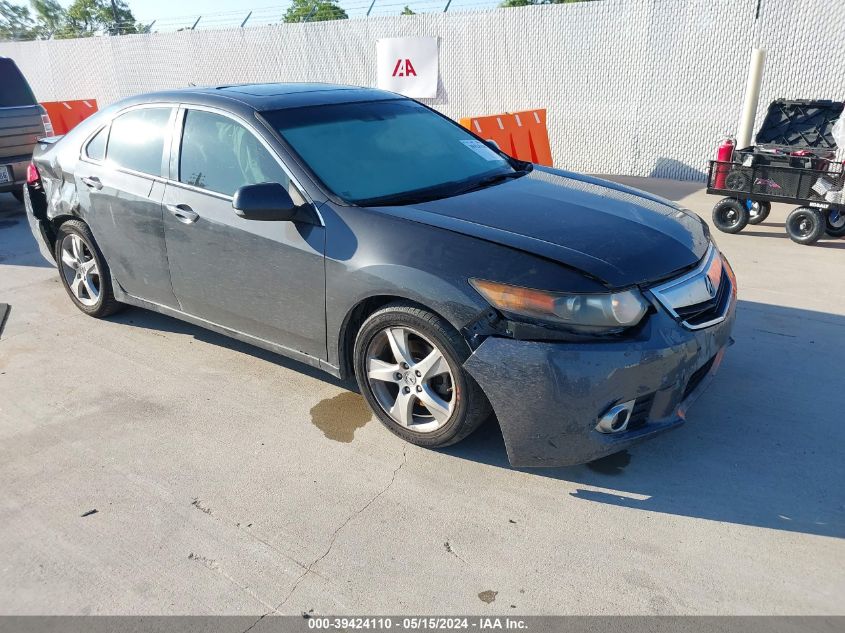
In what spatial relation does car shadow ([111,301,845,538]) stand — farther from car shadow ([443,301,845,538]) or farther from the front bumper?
the front bumper

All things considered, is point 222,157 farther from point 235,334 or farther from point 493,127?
point 493,127

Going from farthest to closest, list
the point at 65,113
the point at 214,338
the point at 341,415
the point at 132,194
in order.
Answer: the point at 65,113
the point at 214,338
the point at 132,194
the point at 341,415

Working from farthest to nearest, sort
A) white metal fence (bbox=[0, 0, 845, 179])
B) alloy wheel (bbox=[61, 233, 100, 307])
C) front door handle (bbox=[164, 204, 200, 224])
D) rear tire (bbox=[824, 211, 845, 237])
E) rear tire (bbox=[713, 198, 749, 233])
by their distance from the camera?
white metal fence (bbox=[0, 0, 845, 179])
rear tire (bbox=[713, 198, 749, 233])
rear tire (bbox=[824, 211, 845, 237])
alloy wheel (bbox=[61, 233, 100, 307])
front door handle (bbox=[164, 204, 200, 224])

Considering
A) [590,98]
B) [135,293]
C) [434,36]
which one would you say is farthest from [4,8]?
[135,293]

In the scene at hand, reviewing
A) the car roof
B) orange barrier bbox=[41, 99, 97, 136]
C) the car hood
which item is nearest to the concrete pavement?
the car hood

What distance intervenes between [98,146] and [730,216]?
6326 mm

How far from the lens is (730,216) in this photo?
7.51 m

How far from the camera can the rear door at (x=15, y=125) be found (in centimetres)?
848

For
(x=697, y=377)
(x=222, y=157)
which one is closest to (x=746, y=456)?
(x=697, y=377)

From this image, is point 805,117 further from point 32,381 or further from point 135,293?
point 32,381

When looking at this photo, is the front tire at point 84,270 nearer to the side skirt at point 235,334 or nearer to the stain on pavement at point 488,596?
the side skirt at point 235,334

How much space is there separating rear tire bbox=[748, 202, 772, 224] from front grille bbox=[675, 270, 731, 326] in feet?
16.0

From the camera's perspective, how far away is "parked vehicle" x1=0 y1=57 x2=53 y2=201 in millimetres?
8484

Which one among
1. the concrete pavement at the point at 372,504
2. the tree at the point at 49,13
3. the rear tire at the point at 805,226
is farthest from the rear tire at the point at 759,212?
the tree at the point at 49,13
